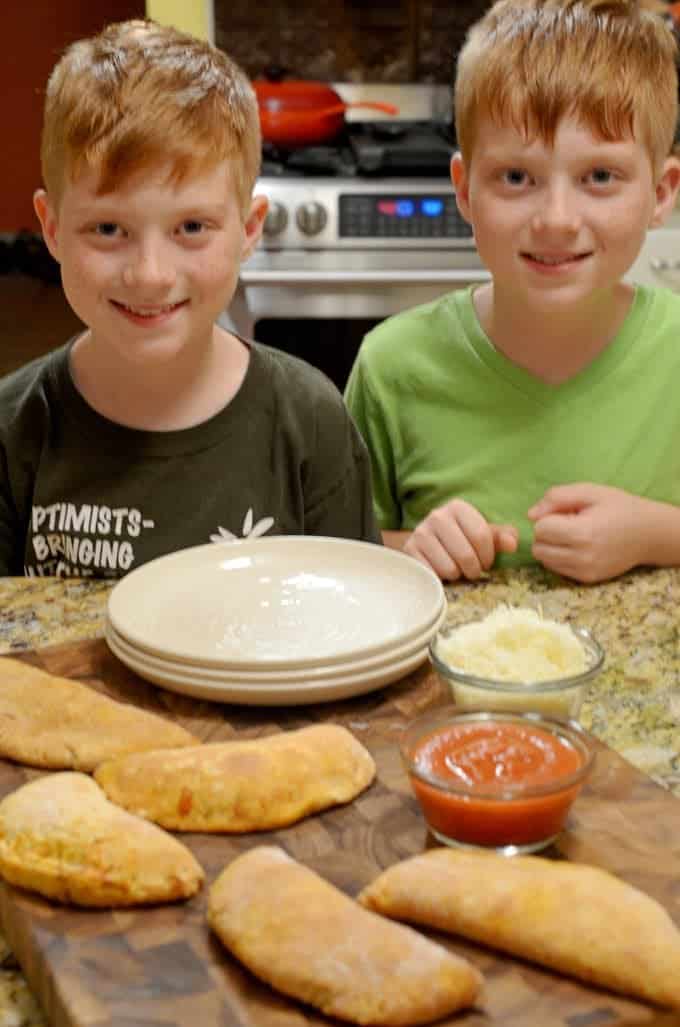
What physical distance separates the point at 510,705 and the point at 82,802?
1.13ft

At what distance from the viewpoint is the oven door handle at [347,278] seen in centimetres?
298

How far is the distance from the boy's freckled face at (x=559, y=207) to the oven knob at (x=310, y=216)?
139 cm

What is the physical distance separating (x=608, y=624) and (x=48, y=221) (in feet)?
2.41

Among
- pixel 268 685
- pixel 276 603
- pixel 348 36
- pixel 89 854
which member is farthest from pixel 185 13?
pixel 89 854

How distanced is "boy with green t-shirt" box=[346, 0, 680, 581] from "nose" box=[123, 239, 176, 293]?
0.40 meters

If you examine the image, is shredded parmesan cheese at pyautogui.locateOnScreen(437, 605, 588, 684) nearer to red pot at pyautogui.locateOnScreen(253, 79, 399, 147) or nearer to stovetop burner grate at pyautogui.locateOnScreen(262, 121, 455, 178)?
stovetop burner grate at pyautogui.locateOnScreen(262, 121, 455, 178)

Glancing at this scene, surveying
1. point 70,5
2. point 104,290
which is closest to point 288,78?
point 70,5

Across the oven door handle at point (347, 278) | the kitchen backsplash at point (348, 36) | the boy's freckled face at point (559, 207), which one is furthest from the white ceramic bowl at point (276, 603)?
Result: the kitchen backsplash at point (348, 36)

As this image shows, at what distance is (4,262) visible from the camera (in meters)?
5.10

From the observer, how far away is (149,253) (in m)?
1.33

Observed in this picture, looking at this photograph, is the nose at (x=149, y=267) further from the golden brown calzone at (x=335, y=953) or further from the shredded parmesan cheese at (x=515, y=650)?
the golden brown calzone at (x=335, y=953)

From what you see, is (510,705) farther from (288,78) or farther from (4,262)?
(4,262)

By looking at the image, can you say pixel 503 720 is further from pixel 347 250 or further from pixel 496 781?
pixel 347 250

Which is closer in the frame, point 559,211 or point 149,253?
point 149,253
